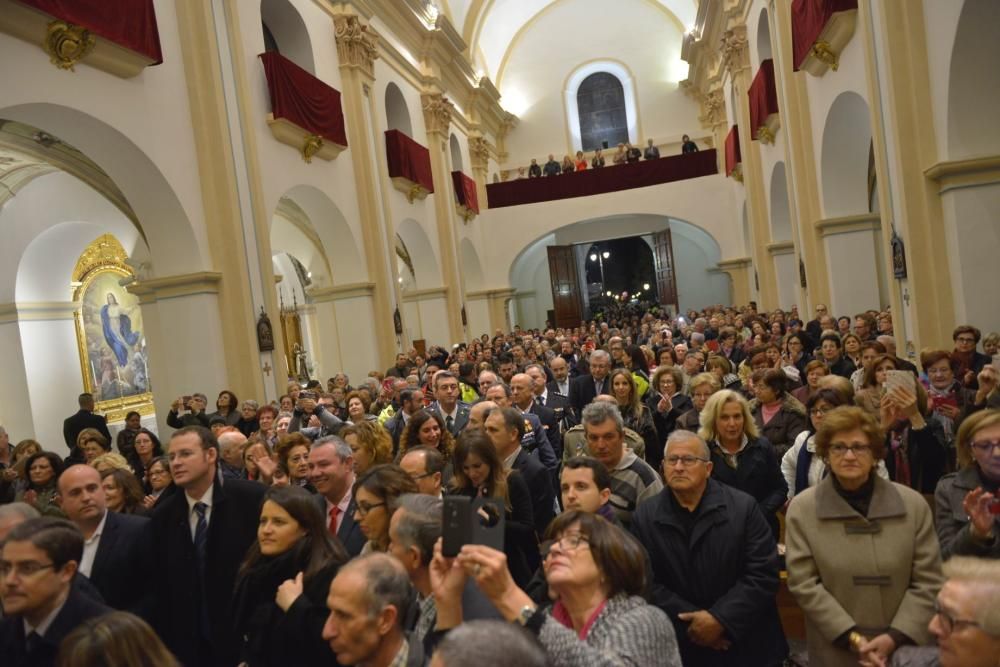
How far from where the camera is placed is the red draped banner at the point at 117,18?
779 centimetres

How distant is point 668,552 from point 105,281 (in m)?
14.0

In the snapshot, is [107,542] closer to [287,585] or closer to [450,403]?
[287,585]

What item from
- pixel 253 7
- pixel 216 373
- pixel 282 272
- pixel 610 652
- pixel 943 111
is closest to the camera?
pixel 610 652

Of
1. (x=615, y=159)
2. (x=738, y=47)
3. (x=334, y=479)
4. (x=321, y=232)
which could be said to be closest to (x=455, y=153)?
(x=615, y=159)

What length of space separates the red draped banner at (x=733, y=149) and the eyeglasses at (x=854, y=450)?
1672 centimetres

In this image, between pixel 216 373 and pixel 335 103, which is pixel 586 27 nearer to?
pixel 335 103

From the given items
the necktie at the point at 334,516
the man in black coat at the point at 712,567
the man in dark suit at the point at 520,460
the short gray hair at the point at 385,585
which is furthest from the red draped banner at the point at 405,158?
the short gray hair at the point at 385,585

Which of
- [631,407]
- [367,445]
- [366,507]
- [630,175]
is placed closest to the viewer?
[366,507]

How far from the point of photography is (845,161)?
12078mm

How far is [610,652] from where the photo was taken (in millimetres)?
2188

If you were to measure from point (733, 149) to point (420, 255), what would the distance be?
317 inches

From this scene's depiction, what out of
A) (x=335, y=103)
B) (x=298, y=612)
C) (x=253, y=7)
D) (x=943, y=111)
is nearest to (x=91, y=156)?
(x=253, y=7)

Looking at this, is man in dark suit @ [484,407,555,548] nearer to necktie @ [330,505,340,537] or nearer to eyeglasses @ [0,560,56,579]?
necktie @ [330,505,340,537]

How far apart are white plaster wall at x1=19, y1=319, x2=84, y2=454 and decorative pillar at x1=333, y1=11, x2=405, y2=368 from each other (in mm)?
5207
